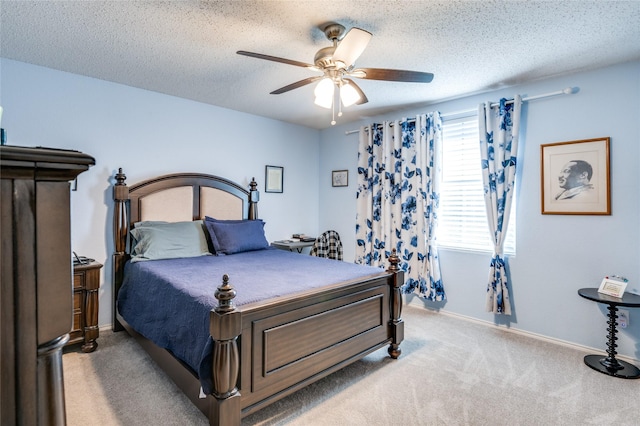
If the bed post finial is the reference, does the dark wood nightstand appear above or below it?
below

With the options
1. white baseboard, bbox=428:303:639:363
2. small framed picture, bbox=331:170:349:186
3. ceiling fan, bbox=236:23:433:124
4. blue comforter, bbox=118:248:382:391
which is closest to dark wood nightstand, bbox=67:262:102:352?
blue comforter, bbox=118:248:382:391

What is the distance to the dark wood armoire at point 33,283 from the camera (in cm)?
51

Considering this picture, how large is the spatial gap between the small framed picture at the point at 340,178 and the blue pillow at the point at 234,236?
1.58m

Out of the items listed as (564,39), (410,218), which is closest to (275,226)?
(410,218)

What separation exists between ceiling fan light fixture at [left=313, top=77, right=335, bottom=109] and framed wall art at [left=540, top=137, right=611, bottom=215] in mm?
2171

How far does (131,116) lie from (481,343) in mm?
4160

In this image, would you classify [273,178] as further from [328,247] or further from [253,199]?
[328,247]

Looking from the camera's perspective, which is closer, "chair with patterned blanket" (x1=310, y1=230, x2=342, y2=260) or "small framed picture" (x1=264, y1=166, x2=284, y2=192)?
"small framed picture" (x1=264, y1=166, x2=284, y2=192)

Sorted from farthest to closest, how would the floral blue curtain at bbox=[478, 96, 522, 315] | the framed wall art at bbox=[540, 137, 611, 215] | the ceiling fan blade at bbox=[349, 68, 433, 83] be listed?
the floral blue curtain at bbox=[478, 96, 522, 315], the framed wall art at bbox=[540, 137, 611, 215], the ceiling fan blade at bbox=[349, 68, 433, 83]

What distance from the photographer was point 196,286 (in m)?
2.25

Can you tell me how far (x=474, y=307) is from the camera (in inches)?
144

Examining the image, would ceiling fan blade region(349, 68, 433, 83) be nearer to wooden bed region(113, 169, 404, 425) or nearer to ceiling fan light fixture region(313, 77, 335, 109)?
ceiling fan light fixture region(313, 77, 335, 109)

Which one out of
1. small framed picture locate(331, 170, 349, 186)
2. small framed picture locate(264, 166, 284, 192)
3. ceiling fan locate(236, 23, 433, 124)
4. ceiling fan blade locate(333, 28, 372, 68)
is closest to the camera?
ceiling fan blade locate(333, 28, 372, 68)

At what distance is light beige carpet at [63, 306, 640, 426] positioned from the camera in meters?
2.00
